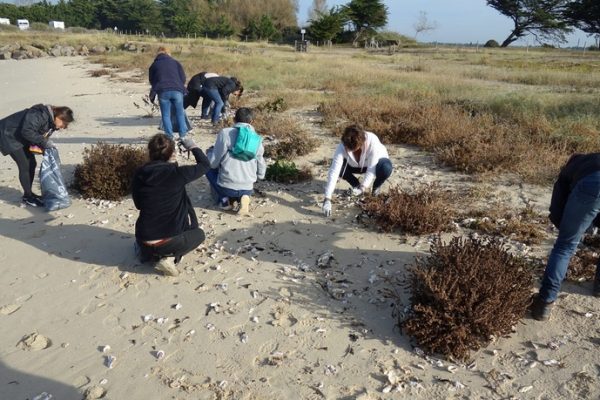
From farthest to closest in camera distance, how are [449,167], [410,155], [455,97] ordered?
[455,97]
[410,155]
[449,167]

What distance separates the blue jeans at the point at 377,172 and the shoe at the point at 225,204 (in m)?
1.55

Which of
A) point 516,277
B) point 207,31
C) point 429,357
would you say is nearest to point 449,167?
point 516,277

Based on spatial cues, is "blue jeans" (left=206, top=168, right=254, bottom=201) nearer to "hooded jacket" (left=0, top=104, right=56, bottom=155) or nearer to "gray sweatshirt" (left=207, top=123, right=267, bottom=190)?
"gray sweatshirt" (left=207, top=123, right=267, bottom=190)

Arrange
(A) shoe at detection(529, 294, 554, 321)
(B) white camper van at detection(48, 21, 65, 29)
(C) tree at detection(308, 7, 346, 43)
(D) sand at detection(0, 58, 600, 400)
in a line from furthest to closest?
(B) white camper van at detection(48, 21, 65, 29) → (C) tree at detection(308, 7, 346, 43) → (A) shoe at detection(529, 294, 554, 321) → (D) sand at detection(0, 58, 600, 400)

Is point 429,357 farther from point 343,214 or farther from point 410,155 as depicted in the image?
point 410,155

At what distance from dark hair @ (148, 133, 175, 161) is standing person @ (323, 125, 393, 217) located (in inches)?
77.8

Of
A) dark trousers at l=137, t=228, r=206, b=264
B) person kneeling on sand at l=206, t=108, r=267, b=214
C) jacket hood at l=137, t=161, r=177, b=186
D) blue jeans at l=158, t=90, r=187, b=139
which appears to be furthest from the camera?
blue jeans at l=158, t=90, r=187, b=139

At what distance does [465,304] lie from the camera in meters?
3.50

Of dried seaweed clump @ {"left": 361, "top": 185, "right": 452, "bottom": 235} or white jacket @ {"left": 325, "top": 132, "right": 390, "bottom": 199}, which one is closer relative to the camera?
dried seaweed clump @ {"left": 361, "top": 185, "right": 452, "bottom": 235}

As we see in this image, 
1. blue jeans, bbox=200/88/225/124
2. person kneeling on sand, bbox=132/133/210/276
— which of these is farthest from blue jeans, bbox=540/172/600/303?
blue jeans, bbox=200/88/225/124

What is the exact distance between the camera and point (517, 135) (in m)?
8.47

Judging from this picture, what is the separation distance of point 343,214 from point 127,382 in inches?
128

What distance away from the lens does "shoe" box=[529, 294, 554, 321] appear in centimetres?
371

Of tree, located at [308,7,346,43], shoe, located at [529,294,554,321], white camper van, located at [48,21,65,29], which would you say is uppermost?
tree, located at [308,7,346,43]
